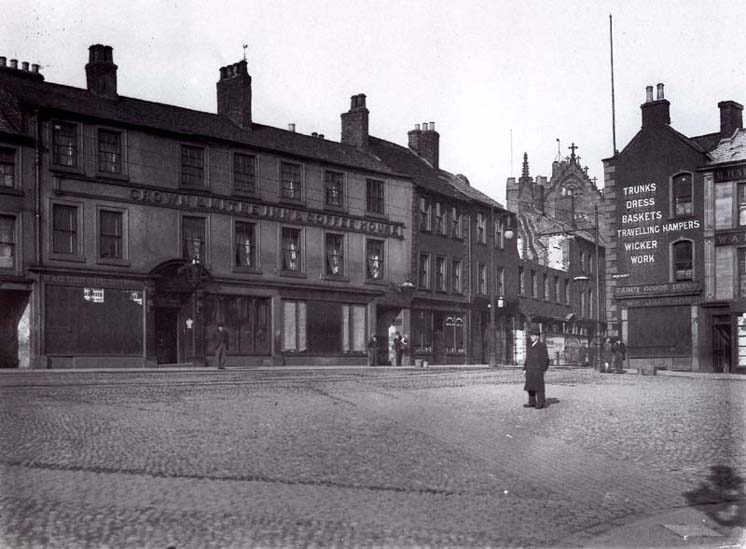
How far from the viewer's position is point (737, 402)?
59.0ft

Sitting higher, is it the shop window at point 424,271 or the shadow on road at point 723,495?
the shop window at point 424,271

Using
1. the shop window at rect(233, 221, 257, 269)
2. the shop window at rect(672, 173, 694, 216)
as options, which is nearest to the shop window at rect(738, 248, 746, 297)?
the shop window at rect(672, 173, 694, 216)

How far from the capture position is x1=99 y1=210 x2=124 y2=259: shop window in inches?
1167

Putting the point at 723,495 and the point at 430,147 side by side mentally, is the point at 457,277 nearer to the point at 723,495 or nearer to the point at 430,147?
the point at 430,147

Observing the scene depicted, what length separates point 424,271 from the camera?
1654 inches

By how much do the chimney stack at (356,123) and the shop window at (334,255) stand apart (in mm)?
6015

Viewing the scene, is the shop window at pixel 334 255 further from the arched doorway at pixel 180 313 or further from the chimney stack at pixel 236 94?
the arched doorway at pixel 180 313

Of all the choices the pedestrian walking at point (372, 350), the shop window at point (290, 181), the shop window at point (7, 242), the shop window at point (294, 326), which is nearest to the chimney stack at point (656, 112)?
the pedestrian walking at point (372, 350)

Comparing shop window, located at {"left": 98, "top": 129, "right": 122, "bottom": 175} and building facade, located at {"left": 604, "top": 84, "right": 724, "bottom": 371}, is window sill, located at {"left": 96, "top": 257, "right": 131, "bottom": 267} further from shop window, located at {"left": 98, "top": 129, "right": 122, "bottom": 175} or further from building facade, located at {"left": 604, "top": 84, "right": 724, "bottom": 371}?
building facade, located at {"left": 604, "top": 84, "right": 724, "bottom": 371}

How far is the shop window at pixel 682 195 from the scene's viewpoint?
115 feet

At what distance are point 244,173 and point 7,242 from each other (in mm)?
9848

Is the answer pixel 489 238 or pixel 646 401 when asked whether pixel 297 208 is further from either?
pixel 646 401

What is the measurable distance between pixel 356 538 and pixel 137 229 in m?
25.4

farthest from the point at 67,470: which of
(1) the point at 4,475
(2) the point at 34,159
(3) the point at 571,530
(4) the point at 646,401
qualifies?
(2) the point at 34,159
